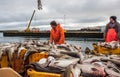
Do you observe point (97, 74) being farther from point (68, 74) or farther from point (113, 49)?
point (113, 49)

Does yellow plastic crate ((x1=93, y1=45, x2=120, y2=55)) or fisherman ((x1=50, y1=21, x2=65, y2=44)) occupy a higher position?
fisherman ((x1=50, y1=21, x2=65, y2=44))

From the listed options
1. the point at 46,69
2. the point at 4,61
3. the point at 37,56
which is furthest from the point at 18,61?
the point at 46,69

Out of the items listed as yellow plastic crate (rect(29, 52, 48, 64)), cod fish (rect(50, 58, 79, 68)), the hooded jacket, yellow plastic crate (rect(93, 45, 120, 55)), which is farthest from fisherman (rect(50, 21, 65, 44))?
cod fish (rect(50, 58, 79, 68))

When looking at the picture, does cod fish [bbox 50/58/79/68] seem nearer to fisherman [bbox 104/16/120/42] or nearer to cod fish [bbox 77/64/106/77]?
cod fish [bbox 77/64/106/77]

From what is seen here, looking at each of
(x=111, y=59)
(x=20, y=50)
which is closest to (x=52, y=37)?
(x=20, y=50)

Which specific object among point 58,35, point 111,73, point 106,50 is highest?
point 58,35

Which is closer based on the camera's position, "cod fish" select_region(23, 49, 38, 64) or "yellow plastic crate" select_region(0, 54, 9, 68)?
"cod fish" select_region(23, 49, 38, 64)

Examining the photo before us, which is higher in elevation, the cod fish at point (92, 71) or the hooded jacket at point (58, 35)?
the hooded jacket at point (58, 35)

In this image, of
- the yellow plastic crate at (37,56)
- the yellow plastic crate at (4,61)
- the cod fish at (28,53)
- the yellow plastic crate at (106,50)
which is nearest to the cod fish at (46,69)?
the yellow plastic crate at (37,56)

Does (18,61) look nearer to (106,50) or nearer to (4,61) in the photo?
(4,61)

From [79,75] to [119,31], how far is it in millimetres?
8826

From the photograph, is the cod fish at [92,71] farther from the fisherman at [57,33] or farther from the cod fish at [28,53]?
the fisherman at [57,33]

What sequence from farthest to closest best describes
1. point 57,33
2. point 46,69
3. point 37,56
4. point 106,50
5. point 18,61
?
1. point 57,33
2. point 106,50
3. point 18,61
4. point 37,56
5. point 46,69

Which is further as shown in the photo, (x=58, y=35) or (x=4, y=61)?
→ (x=58, y=35)
